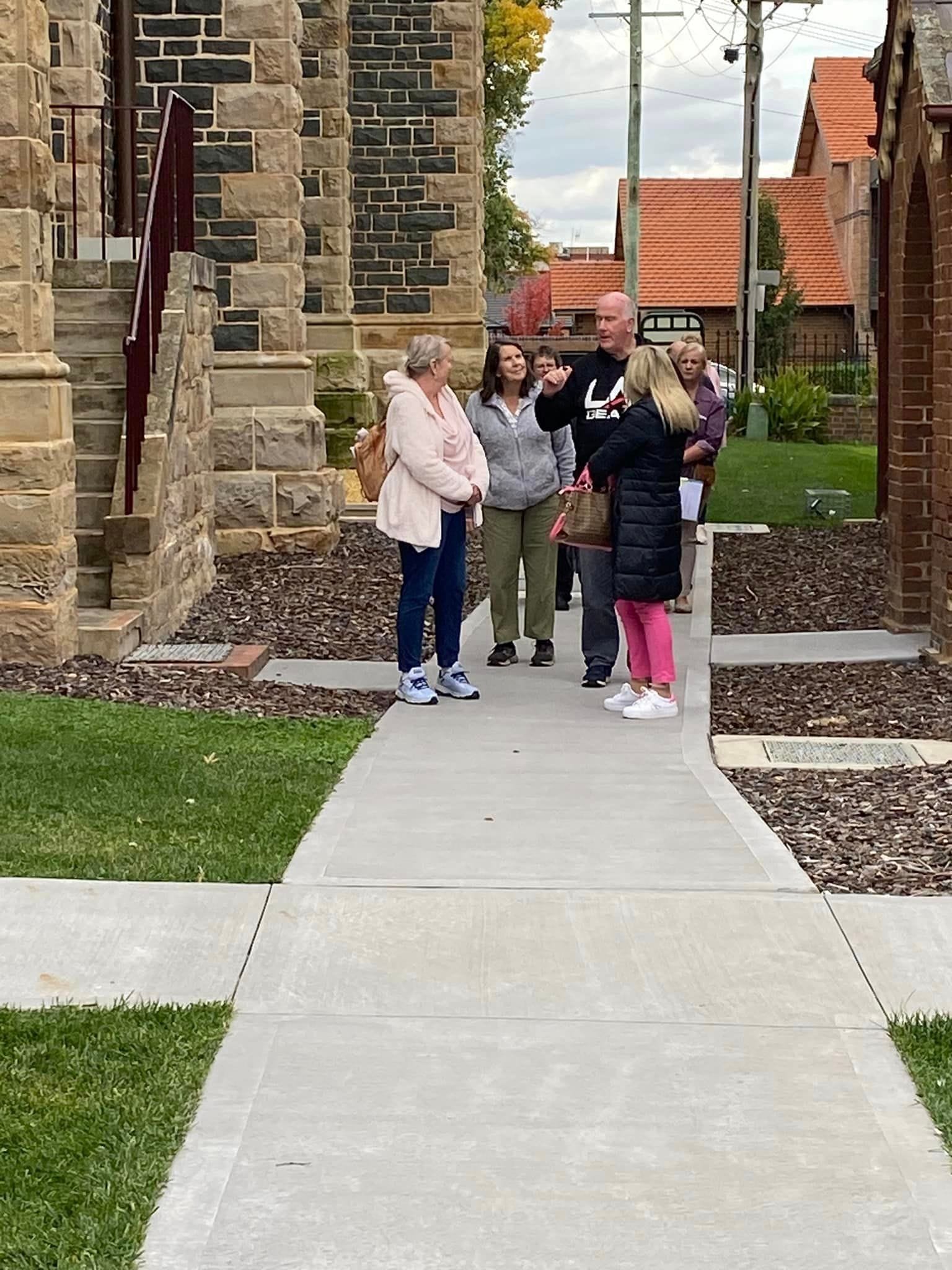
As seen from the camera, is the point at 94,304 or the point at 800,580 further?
the point at 800,580

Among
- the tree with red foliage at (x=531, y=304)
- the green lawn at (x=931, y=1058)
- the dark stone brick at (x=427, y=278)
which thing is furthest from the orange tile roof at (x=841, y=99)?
the green lawn at (x=931, y=1058)

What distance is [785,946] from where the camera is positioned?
5.53 m

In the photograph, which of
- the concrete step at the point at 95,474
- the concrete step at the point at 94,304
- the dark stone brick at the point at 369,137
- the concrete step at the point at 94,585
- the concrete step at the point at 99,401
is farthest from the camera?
the dark stone brick at the point at 369,137

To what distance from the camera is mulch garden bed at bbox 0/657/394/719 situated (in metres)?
9.53

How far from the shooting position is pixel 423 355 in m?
9.45

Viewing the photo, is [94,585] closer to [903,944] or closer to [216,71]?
[216,71]

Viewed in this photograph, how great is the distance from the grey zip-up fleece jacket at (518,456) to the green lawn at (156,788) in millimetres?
1963

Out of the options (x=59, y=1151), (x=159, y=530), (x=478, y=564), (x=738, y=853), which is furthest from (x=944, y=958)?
(x=478, y=564)

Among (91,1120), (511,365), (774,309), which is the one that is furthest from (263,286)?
(774,309)

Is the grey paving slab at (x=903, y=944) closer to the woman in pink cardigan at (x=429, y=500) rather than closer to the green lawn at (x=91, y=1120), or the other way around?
the green lawn at (x=91, y=1120)

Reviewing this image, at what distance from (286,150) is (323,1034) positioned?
12.1m

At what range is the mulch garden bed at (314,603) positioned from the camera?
11883mm

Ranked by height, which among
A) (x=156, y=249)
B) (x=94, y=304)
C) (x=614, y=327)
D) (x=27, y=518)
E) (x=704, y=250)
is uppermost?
(x=704, y=250)

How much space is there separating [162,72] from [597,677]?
809 cm
